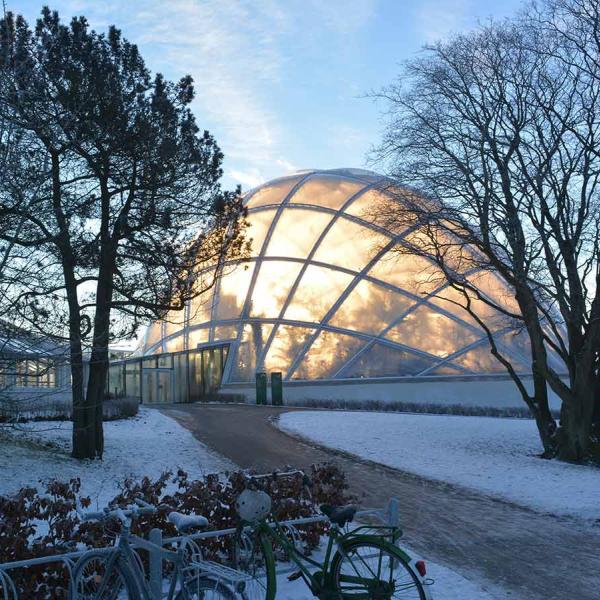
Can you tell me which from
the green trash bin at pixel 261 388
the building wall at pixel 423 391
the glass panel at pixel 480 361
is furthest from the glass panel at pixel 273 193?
the glass panel at pixel 480 361

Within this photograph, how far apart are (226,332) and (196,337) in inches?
120

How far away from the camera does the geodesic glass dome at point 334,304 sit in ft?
104

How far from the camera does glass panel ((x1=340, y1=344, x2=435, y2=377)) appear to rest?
3197cm

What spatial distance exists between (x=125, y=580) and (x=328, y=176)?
36.7 metres

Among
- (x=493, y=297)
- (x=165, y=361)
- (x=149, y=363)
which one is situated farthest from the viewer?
(x=149, y=363)

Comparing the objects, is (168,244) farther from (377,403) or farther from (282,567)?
(377,403)

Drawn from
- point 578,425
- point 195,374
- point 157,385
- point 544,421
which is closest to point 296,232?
point 195,374

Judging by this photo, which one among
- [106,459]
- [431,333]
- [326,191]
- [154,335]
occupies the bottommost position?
[106,459]

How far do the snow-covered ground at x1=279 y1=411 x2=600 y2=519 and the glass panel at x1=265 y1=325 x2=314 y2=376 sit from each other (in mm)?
10175

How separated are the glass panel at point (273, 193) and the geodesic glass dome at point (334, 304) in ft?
Answer: 0.29

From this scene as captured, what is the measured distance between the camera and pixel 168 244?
14.1 metres

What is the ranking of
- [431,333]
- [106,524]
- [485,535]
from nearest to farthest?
1. [106,524]
2. [485,535]
3. [431,333]

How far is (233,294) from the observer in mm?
39500

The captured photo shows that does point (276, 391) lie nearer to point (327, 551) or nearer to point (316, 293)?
point (316, 293)
